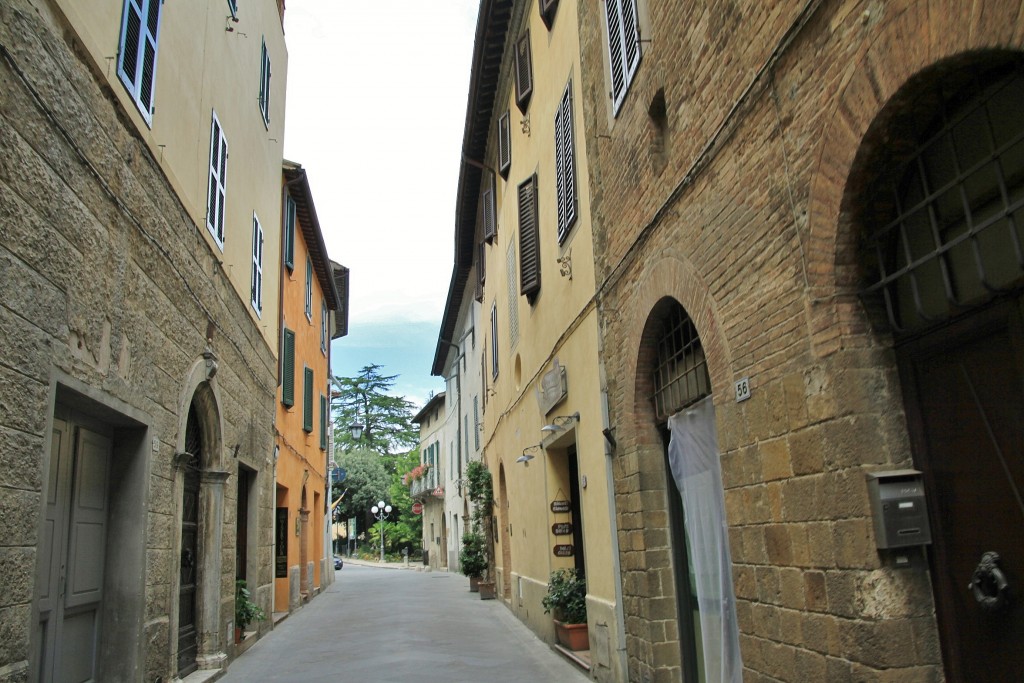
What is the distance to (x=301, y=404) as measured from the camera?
61.9 ft

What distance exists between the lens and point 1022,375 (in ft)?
10.2

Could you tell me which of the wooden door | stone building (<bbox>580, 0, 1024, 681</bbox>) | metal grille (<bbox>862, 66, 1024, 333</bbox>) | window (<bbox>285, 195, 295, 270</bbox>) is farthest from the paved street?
window (<bbox>285, 195, 295, 270</bbox>)

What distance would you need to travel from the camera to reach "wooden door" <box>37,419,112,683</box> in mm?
5488

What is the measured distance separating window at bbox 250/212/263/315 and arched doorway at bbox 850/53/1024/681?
9.37 meters

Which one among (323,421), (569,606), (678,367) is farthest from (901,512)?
(323,421)

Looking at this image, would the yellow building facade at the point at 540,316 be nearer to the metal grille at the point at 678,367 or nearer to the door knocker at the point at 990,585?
the metal grille at the point at 678,367

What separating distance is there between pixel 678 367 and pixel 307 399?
584 inches

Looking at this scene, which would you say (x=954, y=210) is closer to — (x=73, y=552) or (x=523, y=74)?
(x=73, y=552)

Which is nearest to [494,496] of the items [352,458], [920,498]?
[920,498]

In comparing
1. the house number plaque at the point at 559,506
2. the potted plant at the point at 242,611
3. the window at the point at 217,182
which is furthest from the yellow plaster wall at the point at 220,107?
the house number plaque at the point at 559,506

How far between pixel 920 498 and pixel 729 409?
162cm

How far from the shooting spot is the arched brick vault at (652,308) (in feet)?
17.4

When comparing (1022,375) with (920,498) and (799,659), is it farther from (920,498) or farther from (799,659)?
(799,659)

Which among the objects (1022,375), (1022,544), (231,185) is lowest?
(1022,544)
